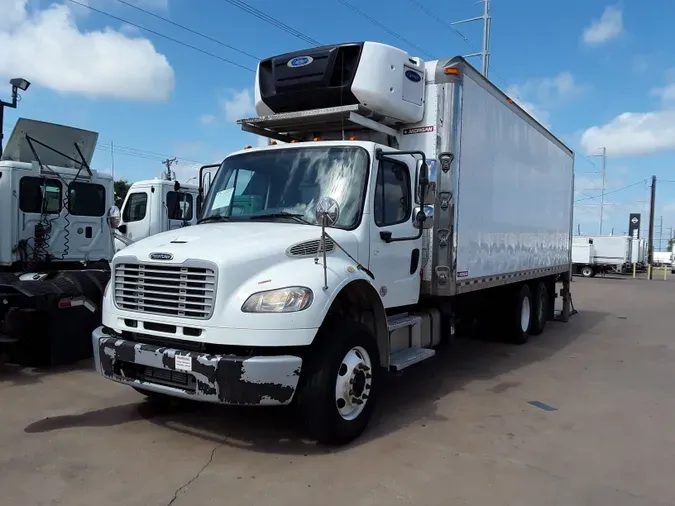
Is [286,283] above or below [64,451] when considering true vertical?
above

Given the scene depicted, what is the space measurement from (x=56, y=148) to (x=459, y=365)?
6.85 m

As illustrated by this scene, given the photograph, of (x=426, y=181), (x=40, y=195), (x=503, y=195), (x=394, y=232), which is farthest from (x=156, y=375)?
(x=503, y=195)

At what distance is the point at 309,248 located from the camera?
4.73 metres

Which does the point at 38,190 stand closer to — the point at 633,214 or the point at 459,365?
the point at 459,365

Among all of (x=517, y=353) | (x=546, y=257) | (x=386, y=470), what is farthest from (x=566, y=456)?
(x=546, y=257)

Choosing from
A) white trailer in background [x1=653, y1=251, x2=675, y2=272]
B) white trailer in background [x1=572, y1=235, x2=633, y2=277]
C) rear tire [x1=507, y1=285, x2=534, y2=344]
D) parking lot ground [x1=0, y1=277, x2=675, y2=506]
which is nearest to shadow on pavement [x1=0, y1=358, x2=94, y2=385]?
parking lot ground [x1=0, y1=277, x2=675, y2=506]

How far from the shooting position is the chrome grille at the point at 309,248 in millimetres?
4609

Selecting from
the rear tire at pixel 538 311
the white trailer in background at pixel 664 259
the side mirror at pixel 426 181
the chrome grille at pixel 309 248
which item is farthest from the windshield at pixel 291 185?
the white trailer in background at pixel 664 259

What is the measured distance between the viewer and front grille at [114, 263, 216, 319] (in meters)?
4.31

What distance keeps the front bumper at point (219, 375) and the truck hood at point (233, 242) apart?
710mm

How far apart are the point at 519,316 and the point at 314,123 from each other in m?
5.46

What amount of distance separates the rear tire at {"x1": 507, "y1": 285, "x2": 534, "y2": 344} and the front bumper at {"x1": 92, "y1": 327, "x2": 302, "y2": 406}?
6.46 meters

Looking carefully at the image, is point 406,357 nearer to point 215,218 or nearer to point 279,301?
point 279,301

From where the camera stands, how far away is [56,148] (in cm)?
871
